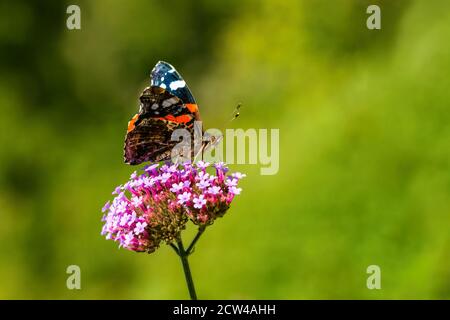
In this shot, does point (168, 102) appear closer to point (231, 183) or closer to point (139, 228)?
point (231, 183)

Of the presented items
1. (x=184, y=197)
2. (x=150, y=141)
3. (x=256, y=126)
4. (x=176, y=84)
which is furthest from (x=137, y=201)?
(x=256, y=126)

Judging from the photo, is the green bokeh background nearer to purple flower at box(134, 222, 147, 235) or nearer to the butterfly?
the butterfly

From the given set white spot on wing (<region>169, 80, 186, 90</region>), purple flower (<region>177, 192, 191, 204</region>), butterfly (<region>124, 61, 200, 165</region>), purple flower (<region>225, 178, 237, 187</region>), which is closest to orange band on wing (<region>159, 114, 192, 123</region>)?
butterfly (<region>124, 61, 200, 165</region>)

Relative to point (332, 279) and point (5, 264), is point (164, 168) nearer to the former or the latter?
point (332, 279)

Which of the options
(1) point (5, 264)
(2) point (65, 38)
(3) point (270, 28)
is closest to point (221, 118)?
(3) point (270, 28)

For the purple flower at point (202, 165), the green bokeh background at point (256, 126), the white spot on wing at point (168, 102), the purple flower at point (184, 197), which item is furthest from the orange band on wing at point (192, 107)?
the green bokeh background at point (256, 126)
